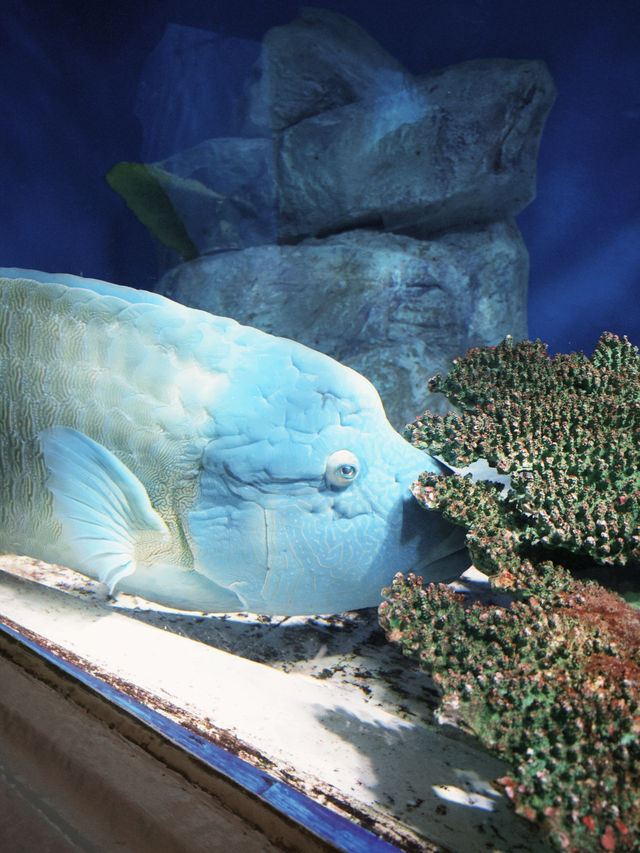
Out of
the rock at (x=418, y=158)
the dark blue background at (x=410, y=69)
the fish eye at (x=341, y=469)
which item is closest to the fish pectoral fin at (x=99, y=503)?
the fish eye at (x=341, y=469)

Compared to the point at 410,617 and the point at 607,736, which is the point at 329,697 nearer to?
the point at 410,617

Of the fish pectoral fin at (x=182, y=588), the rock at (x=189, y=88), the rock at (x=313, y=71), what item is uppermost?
the rock at (x=313, y=71)

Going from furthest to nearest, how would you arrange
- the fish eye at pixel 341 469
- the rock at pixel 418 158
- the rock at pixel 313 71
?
the rock at pixel 418 158 < the rock at pixel 313 71 < the fish eye at pixel 341 469

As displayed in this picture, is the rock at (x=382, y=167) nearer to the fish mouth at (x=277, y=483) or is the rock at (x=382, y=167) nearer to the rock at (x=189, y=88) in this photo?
the rock at (x=189, y=88)

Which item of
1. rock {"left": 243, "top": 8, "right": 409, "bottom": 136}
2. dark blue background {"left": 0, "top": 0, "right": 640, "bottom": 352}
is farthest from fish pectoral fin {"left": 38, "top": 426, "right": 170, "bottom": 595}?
rock {"left": 243, "top": 8, "right": 409, "bottom": 136}

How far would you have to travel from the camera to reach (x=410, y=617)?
1728 millimetres

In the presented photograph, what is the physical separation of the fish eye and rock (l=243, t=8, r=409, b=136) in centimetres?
311

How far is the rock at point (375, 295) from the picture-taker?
16.4 feet

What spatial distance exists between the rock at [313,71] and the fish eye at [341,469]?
3.11 meters

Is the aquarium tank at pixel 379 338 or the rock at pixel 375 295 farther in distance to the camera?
the rock at pixel 375 295

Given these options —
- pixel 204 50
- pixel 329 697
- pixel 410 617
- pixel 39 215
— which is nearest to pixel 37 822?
pixel 410 617

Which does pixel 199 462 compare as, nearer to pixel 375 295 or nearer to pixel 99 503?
pixel 99 503

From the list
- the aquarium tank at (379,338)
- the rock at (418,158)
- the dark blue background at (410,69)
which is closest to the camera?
the aquarium tank at (379,338)

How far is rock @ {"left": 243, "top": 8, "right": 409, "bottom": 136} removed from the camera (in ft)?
12.2
